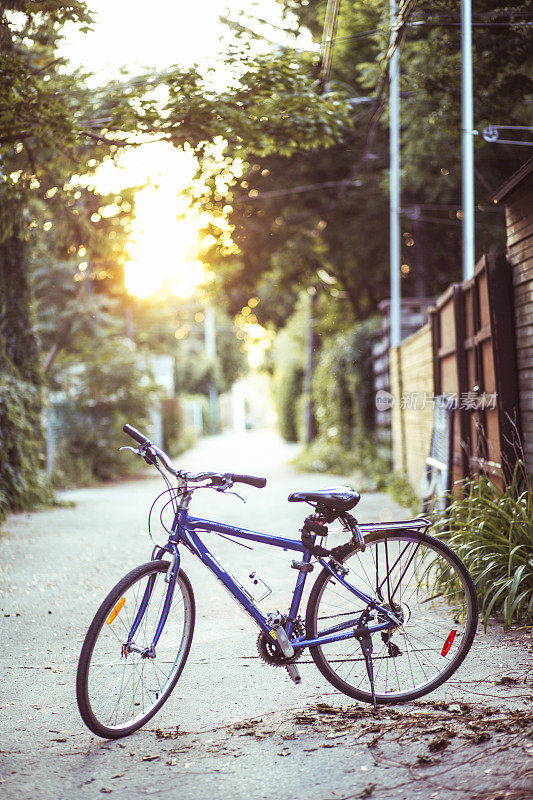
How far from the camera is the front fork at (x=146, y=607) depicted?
3.75 m

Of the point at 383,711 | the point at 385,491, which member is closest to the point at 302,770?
the point at 383,711

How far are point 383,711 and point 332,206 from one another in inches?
611

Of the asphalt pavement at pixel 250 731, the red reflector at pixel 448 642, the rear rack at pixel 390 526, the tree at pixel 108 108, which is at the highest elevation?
the tree at pixel 108 108

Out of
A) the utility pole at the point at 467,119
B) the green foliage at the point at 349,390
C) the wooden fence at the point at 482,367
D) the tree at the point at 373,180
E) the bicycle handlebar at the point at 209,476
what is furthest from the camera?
the green foliage at the point at 349,390

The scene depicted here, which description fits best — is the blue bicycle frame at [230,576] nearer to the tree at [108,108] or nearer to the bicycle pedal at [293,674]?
the bicycle pedal at [293,674]

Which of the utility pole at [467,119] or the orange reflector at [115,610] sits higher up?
the utility pole at [467,119]

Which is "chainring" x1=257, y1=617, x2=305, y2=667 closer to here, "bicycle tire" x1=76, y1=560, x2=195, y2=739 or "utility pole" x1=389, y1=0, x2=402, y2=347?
"bicycle tire" x1=76, y1=560, x2=195, y2=739

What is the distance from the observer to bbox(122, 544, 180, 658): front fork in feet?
12.3

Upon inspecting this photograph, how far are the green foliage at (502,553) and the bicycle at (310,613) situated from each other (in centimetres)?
62

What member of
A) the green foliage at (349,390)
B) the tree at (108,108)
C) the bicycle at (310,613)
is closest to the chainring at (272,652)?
the bicycle at (310,613)

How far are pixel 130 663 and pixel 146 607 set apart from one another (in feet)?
1.01

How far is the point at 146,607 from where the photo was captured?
12.3 feet

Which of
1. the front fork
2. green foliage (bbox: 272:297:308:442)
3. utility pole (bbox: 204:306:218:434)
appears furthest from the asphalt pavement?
utility pole (bbox: 204:306:218:434)

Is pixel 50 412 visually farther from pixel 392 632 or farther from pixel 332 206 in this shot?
pixel 392 632
